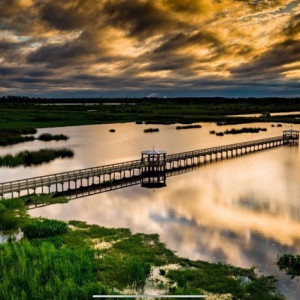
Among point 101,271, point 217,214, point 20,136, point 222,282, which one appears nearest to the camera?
point 222,282

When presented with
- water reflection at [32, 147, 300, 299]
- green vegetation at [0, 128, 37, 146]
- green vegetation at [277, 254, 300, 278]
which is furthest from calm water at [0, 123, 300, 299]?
green vegetation at [0, 128, 37, 146]

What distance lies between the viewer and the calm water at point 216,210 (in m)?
24.8

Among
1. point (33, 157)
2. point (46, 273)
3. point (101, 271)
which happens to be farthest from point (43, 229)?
point (33, 157)

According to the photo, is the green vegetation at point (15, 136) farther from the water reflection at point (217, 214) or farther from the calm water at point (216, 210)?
the water reflection at point (217, 214)

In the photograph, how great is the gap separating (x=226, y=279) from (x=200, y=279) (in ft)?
4.40

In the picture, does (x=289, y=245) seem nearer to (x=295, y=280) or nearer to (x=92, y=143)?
(x=295, y=280)

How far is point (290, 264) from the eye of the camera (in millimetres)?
21953

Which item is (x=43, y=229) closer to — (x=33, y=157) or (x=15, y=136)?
→ (x=33, y=157)

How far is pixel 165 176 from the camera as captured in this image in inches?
2023

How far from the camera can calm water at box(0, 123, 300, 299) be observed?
24.8 m

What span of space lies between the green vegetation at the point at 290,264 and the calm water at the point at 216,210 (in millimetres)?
477

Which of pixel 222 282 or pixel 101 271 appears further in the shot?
pixel 101 271

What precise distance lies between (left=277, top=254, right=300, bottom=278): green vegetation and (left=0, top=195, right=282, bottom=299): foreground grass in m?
1.57

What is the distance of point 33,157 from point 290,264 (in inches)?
1839
